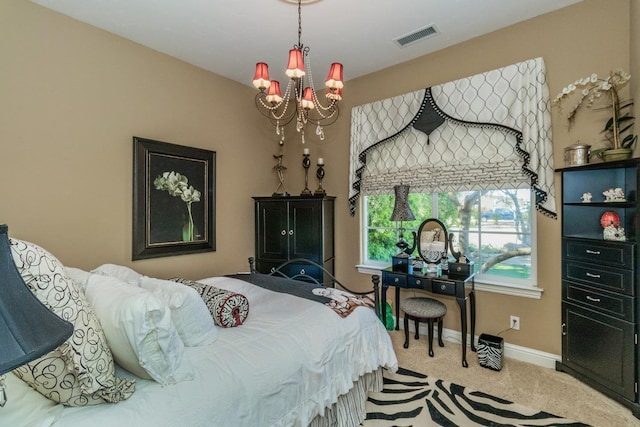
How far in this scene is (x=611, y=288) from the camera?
216 cm

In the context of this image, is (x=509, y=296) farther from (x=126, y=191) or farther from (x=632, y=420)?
(x=126, y=191)

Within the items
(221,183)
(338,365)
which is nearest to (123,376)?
(338,365)

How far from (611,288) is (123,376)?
309cm

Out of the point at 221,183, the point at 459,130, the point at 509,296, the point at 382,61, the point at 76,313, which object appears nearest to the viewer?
the point at 76,313

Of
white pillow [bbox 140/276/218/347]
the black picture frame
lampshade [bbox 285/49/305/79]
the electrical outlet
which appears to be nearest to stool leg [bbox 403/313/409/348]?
the electrical outlet

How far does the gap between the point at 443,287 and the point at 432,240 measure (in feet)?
1.78

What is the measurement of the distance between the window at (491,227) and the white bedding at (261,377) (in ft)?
5.13

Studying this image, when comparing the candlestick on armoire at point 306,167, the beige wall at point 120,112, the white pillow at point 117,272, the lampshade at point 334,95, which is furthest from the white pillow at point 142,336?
the candlestick on armoire at point 306,167

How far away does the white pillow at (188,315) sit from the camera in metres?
1.43

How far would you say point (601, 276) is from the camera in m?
2.23

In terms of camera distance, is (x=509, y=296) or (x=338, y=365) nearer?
(x=338, y=365)

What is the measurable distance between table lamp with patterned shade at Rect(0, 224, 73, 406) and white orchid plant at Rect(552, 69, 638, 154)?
3244 mm

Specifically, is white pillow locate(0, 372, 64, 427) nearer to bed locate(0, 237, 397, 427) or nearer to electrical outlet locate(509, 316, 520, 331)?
bed locate(0, 237, 397, 427)

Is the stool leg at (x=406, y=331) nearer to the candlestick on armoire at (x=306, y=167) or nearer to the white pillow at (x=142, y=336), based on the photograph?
the candlestick on armoire at (x=306, y=167)
